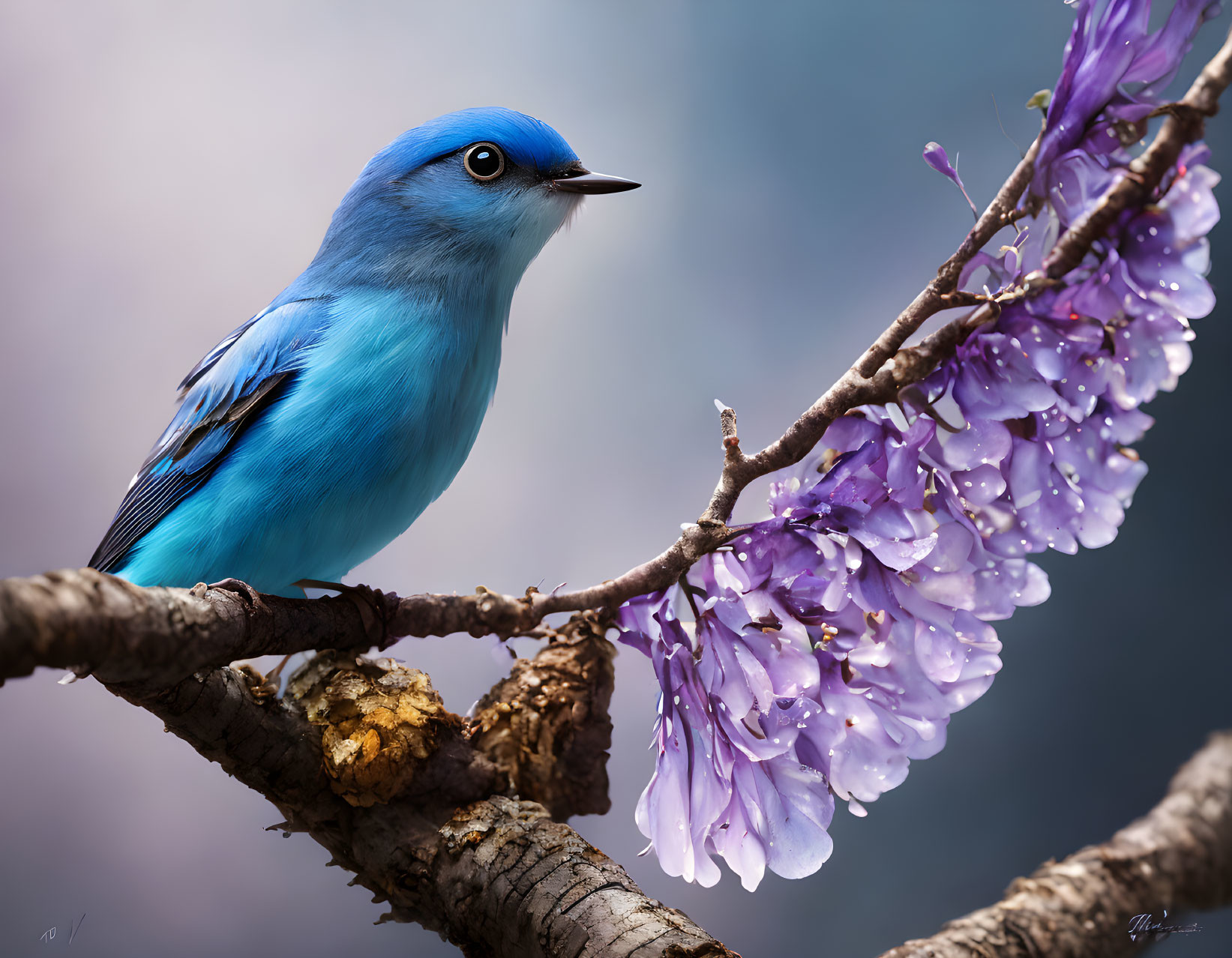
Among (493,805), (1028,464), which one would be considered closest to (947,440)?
(1028,464)

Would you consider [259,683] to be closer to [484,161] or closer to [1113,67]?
[484,161]

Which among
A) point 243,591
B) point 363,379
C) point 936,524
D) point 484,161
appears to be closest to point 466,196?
point 484,161

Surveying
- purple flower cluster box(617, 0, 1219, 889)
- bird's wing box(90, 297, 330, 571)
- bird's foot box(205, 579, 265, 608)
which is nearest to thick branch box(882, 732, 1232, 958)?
purple flower cluster box(617, 0, 1219, 889)

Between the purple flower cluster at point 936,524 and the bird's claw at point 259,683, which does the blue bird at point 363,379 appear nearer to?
the bird's claw at point 259,683

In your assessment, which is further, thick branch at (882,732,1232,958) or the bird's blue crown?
the bird's blue crown

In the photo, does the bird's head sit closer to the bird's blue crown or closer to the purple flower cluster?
the bird's blue crown

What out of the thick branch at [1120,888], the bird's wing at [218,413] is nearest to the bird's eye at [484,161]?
the bird's wing at [218,413]
